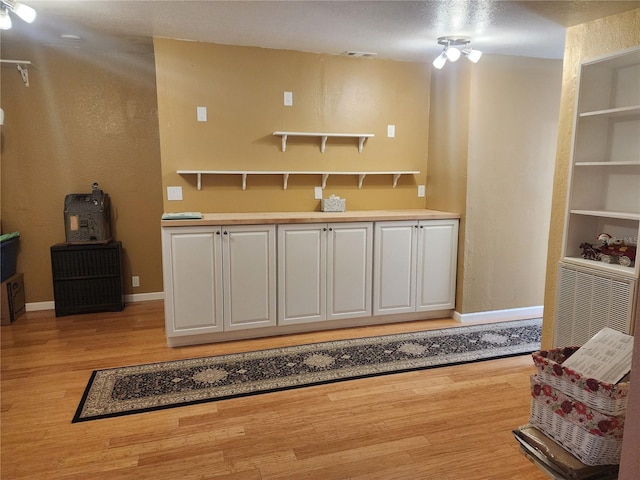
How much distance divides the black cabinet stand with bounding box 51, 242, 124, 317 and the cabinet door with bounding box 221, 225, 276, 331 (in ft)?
4.69

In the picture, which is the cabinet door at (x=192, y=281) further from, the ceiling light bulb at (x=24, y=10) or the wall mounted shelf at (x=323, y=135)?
the ceiling light bulb at (x=24, y=10)

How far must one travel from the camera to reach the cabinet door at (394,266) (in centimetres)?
392

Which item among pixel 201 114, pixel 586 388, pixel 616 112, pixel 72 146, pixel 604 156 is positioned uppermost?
pixel 201 114

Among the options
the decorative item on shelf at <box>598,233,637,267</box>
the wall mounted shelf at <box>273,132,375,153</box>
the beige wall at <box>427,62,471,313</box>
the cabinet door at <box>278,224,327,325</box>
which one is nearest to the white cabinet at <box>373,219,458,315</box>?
the beige wall at <box>427,62,471,313</box>

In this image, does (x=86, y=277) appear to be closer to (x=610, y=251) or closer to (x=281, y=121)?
(x=281, y=121)

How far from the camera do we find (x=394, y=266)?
3988 mm

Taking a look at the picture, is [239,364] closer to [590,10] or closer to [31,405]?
[31,405]

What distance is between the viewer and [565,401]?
3.98 ft

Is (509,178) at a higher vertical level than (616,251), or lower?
higher

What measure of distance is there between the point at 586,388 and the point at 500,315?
329 centimetres

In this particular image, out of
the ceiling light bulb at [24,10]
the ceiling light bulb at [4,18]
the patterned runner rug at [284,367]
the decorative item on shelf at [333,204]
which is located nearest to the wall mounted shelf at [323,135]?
the decorative item on shelf at [333,204]

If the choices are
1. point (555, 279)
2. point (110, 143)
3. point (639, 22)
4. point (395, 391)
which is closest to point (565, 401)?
point (395, 391)

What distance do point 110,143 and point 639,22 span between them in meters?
4.28

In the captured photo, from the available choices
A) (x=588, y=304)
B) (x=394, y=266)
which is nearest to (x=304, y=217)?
(x=394, y=266)
